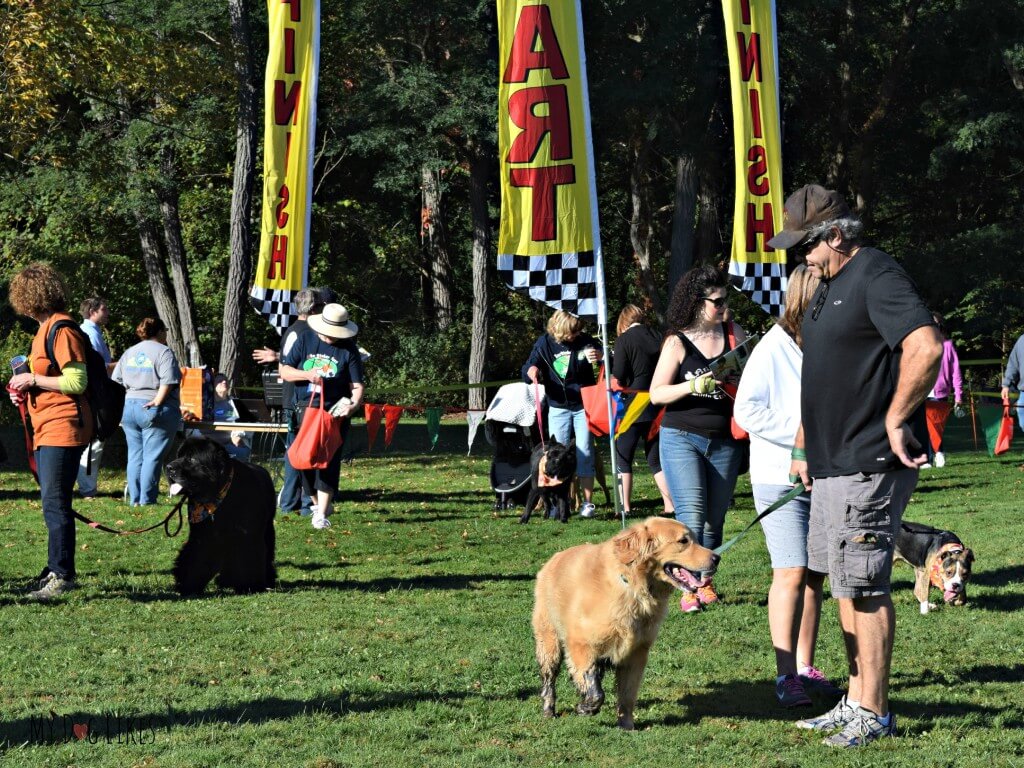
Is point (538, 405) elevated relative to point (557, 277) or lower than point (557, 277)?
lower

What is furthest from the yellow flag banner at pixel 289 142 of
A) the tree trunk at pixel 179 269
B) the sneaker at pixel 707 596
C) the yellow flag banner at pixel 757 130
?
the tree trunk at pixel 179 269

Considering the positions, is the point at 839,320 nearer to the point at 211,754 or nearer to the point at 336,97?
the point at 211,754

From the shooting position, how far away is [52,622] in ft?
22.9

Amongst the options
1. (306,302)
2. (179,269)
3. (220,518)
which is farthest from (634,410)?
(179,269)

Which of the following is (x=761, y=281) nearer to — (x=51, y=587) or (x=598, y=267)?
(x=598, y=267)

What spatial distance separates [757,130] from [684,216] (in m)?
13.4

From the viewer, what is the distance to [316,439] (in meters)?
10.2

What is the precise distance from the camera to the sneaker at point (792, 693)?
5.21 metres

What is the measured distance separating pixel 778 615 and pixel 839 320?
1.40m

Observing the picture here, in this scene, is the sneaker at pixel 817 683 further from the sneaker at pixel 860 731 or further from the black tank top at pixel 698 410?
the black tank top at pixel 698 410

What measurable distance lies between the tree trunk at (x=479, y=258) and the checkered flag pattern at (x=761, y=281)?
14.9 m

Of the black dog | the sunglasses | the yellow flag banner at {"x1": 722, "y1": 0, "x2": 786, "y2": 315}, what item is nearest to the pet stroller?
the yellow flag banner at {"x1": 722, "y1": 0, "x2": 786, "y2": 315}

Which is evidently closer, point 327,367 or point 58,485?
point 58,485

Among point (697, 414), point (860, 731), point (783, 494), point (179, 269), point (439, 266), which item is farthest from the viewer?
point (439, 266)
